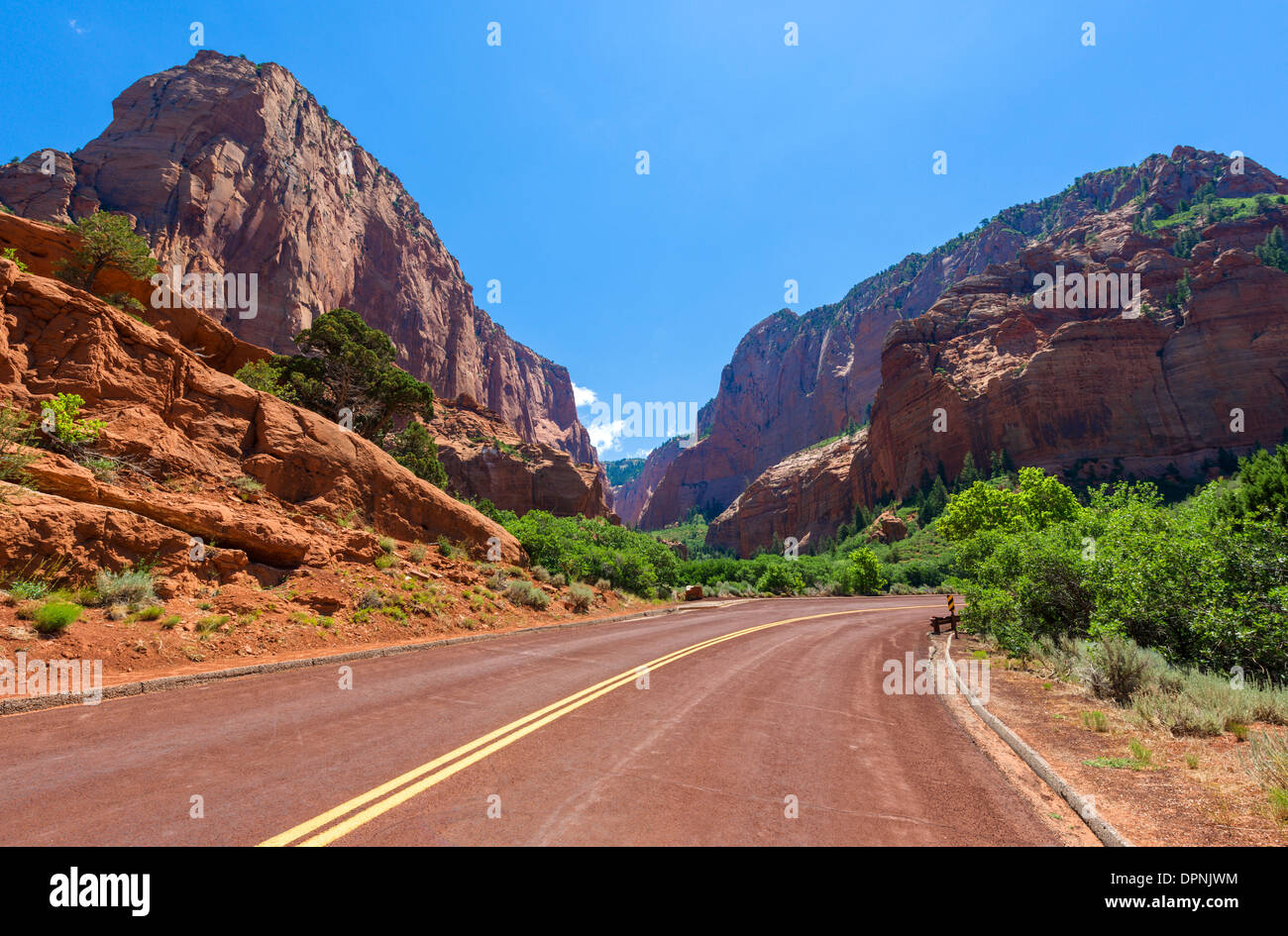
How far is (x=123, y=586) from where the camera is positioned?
8906 millimetres

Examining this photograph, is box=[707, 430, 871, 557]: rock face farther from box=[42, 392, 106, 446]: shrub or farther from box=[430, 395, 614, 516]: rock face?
box=[42, 392, 106, 446]: shrub

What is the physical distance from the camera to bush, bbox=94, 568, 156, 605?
8.77m

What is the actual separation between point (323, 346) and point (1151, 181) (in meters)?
172

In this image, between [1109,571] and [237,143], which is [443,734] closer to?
[1109,571]

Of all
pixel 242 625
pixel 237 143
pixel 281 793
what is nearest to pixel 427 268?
pixel 237 143

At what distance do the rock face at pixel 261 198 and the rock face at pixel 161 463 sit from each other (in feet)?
166

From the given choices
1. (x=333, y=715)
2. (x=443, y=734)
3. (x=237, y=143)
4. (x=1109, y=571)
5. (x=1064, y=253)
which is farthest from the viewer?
(x=1064, y=253)

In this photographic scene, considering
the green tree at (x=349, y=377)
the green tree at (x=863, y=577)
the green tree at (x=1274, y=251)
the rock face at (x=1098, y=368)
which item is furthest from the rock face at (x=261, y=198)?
the green tree at (x=1274, y=251)

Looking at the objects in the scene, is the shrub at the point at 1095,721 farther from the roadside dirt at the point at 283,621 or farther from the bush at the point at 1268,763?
the roadside dirt at the point at 283,621

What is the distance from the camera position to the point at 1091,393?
7738 cm

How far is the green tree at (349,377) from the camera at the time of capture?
27281 millimetres

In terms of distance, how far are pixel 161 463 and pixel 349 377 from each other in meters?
18.4
